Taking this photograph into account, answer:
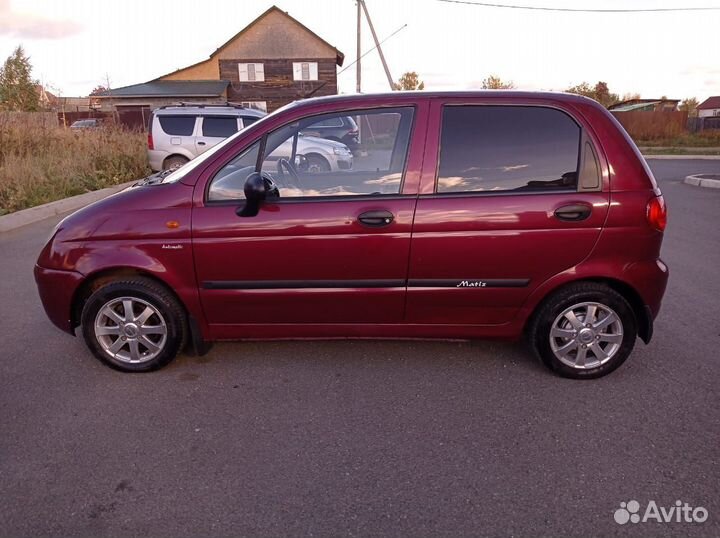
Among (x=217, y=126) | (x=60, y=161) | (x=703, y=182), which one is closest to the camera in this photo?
(x=60, y=161)

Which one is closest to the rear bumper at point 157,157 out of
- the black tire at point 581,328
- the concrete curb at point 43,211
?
the concrete curb at point 43,211

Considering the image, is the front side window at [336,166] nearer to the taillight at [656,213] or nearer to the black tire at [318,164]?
the black tire at [318,164]

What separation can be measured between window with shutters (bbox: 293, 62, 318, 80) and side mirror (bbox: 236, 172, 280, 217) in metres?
40.1

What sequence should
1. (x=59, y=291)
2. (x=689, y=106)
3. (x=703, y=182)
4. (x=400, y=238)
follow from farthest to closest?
(x=689, y=106) < (x=703, y=182) < (x=59, y=291) < (x=400, y=238)

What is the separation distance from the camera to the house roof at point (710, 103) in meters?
81.2

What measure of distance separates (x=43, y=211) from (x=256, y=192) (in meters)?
7.86

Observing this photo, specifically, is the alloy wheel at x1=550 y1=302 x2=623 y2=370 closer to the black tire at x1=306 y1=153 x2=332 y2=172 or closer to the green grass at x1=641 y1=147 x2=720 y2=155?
the black tire at x1=306 y1=153 x2=332 y2=172

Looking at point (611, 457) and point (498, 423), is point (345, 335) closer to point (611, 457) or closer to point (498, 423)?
point (498, 423)

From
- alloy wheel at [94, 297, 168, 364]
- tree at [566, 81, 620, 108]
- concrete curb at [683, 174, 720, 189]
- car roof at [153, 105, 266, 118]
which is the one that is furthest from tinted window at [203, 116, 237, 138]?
tree at [566, 81, 620, 108]

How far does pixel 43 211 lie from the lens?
9242 mm

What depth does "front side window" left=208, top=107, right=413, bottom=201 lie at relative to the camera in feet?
10.9

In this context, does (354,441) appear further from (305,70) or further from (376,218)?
(305,70)

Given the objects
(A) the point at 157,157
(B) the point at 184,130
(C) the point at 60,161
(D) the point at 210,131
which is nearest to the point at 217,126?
(D) the point at 210,131

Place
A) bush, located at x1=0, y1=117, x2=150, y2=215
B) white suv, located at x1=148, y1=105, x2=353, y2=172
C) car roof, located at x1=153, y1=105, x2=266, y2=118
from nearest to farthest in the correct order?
1. bush, located at x1=0, y1=117, x2=150, y2=215
2. white suv, located at x1=148, y1=105, x2=353, y2=172
3. car roof, located at x1=153, y1=105, x2=266, y2=118
